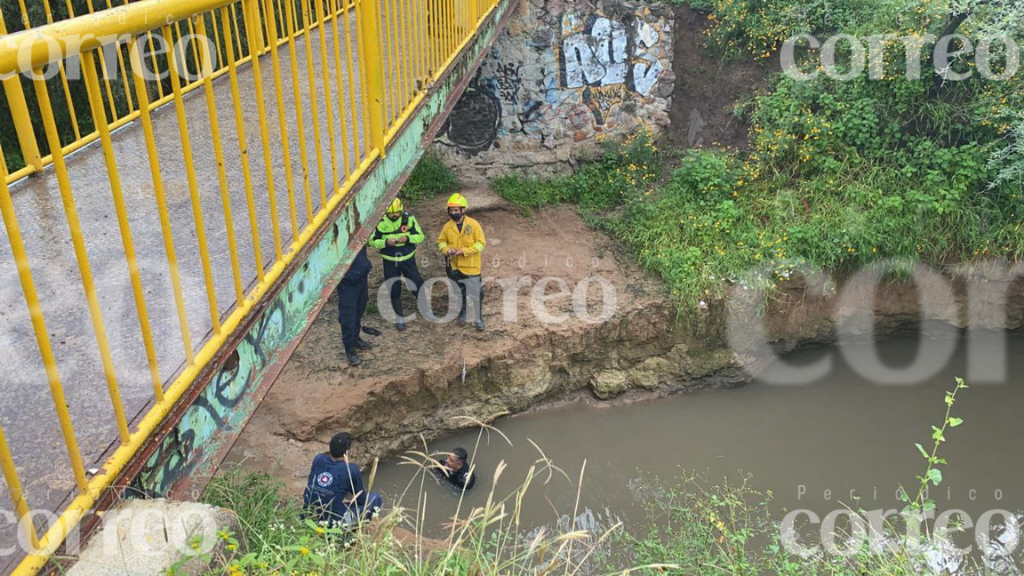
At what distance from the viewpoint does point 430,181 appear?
31.5ft

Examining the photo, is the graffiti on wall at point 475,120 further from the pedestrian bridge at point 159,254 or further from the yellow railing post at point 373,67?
the yellow railing post at point 373,67

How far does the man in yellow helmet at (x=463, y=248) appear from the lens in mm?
6754

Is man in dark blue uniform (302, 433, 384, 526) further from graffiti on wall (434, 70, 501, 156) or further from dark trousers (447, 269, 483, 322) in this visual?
graffiti on wall (434, 70, 501, 156)

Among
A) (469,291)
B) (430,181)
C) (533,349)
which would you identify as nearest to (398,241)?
(469,291)

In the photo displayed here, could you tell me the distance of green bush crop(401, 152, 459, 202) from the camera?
9523 millimetres

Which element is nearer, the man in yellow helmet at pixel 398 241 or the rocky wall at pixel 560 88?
the man in yellow helmet at pixel 398 241

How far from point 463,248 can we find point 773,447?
138 inches

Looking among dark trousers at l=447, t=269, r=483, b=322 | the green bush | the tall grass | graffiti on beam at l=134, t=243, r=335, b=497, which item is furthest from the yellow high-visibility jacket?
graffiti on beam at l=134, t=243, r=335, b=497

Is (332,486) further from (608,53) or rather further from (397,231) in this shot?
(608,53)

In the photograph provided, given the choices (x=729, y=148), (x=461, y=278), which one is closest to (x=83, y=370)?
(x=461, y=278)

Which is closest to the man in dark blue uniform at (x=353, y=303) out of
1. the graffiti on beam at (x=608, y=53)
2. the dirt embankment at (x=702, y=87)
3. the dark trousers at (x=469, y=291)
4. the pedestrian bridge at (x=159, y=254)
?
the dark trousers at (x=469, y=291)

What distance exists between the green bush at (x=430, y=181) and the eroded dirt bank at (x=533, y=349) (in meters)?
0.58

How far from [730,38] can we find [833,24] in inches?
49.2

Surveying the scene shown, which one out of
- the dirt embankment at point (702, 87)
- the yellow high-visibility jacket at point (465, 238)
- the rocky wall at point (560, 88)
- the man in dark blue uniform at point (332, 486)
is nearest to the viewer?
the man in dark blue uniform at point (332, 486)
